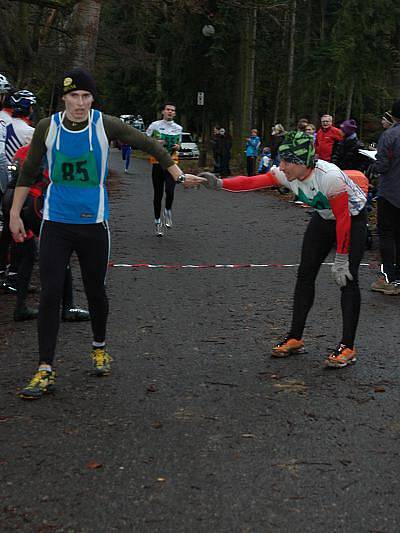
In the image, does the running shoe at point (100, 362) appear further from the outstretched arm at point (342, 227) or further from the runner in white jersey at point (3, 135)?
the runner in white jersey at point (3, 135)

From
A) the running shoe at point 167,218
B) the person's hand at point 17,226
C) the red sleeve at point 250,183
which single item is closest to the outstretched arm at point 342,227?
the red sleeve at point 250,183

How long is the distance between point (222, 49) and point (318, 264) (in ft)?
92.3

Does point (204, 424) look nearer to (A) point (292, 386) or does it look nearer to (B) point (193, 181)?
(A) point (292, 386)

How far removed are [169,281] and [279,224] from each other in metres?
6.74

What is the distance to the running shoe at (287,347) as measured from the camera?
6379 mm

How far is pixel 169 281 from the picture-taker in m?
9.52

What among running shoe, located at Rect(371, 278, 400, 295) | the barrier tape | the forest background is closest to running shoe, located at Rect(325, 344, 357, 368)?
running shoe, located at Rect(371, 278, 400, 295)

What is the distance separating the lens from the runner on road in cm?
528

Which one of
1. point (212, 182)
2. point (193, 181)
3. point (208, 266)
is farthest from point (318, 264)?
point (208, 266)

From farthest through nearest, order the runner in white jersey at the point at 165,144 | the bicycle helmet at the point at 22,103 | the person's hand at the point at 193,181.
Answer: the runner in white jersey at the point at 165,144
the bicycle helmet at the point at 22,103
the person's hand at the point at 193,181

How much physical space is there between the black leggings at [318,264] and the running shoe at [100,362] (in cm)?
149

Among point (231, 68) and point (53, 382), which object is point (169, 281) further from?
point (231, 68)

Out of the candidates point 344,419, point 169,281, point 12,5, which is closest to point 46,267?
point 344,419

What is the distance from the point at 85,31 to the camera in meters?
20.1
